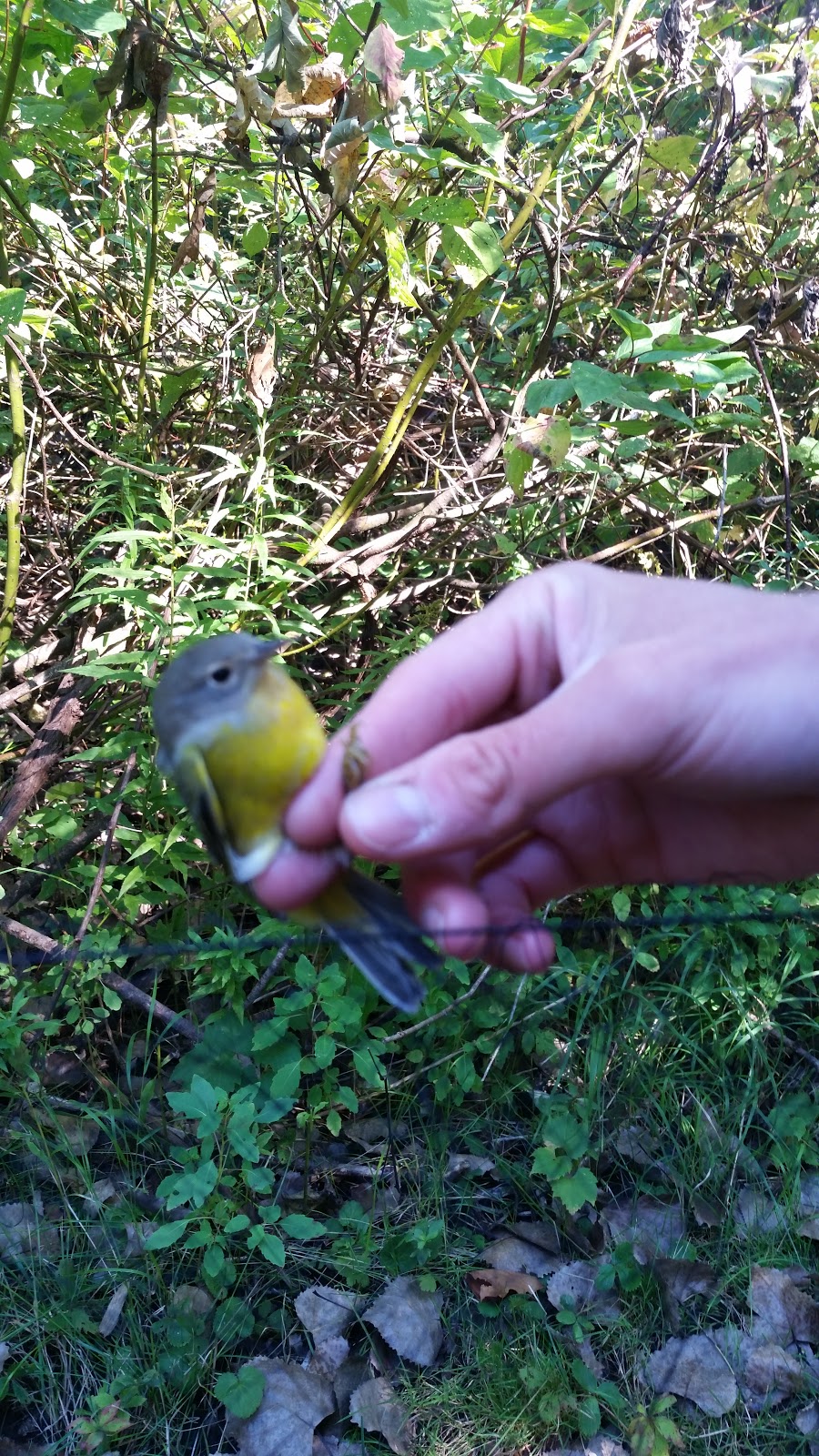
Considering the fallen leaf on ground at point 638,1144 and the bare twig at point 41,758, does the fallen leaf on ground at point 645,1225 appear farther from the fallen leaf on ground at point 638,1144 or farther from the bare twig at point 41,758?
the bare twig at point 41,758

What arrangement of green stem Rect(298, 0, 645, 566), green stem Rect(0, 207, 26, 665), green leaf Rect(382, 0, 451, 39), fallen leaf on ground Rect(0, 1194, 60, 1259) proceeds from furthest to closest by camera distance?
green stem Rect(0, 207, 26, 665)
green stem Rect(298, 0, 645, 566)
fallen leaf on ground Rect(0, 1194, 60, 1259)
green leaf Rect(382, 0, 451, 39)

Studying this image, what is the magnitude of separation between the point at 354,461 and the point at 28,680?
151cm

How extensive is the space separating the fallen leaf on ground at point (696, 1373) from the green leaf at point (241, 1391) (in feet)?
3.05

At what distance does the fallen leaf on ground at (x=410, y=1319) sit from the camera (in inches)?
90.7

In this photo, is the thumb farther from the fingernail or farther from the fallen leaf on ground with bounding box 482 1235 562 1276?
the fallen leaf on ground with bounding box 482 1235 562 1276

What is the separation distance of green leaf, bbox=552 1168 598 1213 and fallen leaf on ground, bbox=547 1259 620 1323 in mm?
167

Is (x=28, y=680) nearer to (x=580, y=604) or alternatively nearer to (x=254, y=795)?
(x=254, y=795)

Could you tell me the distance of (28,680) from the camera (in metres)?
3.29

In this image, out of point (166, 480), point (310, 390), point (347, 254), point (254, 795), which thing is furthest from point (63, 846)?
point (347, 254)

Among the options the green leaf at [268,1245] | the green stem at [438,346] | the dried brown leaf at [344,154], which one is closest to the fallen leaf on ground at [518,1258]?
the green leaf at [268,1245]

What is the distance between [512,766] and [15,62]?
2451 mm

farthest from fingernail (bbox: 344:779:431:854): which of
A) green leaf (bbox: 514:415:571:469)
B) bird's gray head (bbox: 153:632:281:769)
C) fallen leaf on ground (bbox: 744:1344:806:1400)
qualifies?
fallen leaf on ground (bbox: 744:1344:806:1400)

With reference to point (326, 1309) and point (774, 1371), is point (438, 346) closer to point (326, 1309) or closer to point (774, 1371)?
point (326, 1309)

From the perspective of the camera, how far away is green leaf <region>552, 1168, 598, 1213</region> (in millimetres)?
2404
